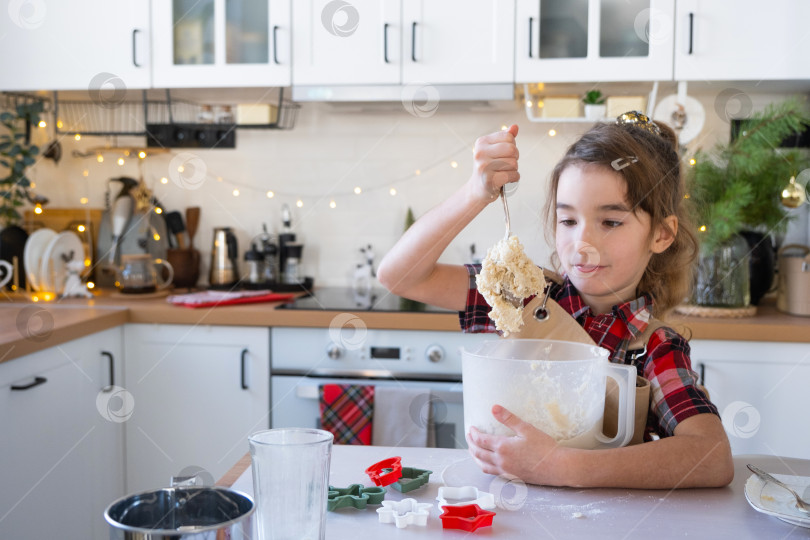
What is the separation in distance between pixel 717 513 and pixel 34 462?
1.52m

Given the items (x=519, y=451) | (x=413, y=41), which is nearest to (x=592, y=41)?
(x=413, y=41)

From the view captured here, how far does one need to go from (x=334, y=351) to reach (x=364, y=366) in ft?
0.29

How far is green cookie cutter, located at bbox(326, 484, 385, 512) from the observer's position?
2.49ft

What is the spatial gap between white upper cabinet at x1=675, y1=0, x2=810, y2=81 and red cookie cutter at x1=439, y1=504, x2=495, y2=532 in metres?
1.72

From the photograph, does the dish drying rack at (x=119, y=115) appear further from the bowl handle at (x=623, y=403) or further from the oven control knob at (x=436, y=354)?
the bowl handle at (x=623, y=403)

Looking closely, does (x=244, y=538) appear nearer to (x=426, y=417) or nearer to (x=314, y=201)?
(x=426, y=417)

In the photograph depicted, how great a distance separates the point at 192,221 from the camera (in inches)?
103

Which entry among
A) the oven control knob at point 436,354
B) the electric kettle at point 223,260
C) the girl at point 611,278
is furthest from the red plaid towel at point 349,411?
the girl at point 611,278

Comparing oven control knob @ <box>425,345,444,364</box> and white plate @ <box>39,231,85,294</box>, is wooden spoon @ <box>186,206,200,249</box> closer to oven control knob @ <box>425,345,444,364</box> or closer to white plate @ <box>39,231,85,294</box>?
white plate @ <box>39,231,85,294</box>

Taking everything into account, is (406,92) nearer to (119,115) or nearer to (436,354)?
(436,354)

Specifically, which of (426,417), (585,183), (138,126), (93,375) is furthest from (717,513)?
(138,126)

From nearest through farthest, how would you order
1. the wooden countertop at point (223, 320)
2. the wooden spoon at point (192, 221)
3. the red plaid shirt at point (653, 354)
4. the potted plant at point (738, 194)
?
the red plaid shirt at point (653, 354), the wooden countertop at point (223, 320), the potted plant at point (738, 194), the wooden spoon at point (192, 221)

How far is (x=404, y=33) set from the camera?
7.32 ft

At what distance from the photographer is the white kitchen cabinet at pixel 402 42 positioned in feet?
7.22
